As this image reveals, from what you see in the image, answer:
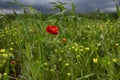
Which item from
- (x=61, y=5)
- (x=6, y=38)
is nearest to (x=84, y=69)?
(x=61, y=5)

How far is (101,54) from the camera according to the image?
329cm

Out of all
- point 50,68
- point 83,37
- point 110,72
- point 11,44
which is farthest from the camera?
point 83,37

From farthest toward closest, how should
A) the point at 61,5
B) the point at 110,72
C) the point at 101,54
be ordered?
the point at 61,5
the point at 101,54
the point at 110,72

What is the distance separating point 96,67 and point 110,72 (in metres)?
0.49

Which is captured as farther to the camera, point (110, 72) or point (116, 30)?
point (116, 30)

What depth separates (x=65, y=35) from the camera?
13.6 ft

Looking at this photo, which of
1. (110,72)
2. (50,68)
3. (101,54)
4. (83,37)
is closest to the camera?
(110,72)

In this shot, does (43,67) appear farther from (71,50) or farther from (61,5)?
(61,5)

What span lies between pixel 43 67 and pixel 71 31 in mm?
1566

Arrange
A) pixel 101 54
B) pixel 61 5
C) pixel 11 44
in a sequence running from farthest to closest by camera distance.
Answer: pixel 11 44
pixel 61 5
pixel 101 54

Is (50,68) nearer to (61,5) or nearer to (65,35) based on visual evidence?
(61,5)

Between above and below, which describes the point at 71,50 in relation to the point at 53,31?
below

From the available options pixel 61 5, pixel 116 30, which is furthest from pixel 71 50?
pixel 116 30

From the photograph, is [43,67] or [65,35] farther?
[65,35]
